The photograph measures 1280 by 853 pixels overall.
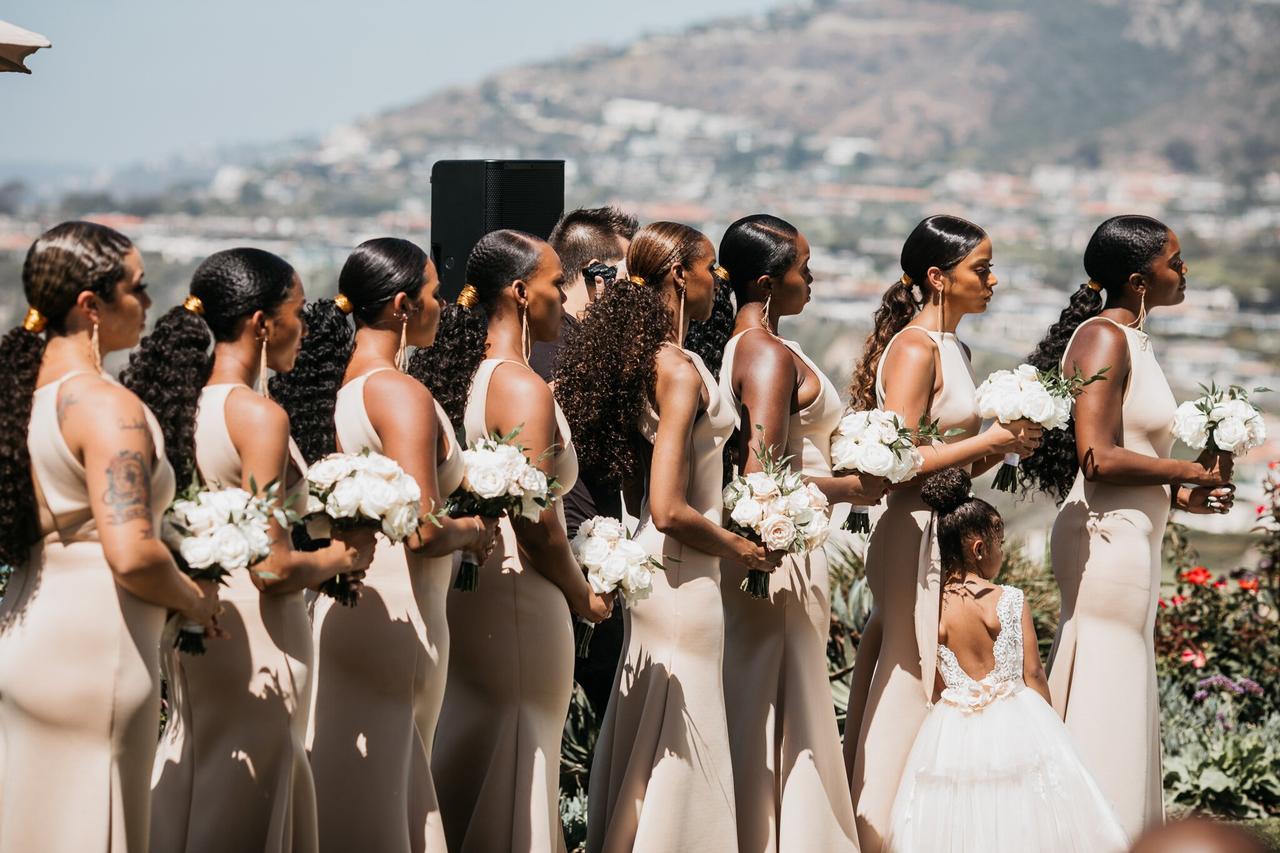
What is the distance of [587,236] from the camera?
6637 millimetres

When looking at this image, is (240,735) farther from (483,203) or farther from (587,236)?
(483,203)

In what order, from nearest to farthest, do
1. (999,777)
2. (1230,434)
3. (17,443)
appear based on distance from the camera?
1. (17,443)
2. (999,777)
3. (1230,434)

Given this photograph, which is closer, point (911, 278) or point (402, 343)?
point (402, 343)

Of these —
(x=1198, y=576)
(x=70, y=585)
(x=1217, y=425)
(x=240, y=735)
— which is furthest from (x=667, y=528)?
(x=1198, y=576)

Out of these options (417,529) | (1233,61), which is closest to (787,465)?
(417,529)

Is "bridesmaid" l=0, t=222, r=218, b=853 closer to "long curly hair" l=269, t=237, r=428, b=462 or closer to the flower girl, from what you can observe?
"long curly hair" l=269, t=237, r=428, b=462

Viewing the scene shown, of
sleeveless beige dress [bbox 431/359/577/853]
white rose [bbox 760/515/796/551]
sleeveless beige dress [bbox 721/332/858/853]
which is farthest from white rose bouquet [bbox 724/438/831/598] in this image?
sleeveless beige dress [bbox 431/359/577/853]

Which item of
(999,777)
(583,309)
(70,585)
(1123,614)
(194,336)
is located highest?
(194,336)

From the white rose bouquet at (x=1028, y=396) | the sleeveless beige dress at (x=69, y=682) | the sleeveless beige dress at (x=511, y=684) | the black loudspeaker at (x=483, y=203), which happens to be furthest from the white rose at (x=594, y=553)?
the black loudspeaker at (x=483, y=203)

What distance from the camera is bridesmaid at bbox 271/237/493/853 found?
4617 millimetres

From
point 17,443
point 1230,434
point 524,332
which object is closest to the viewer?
point 17,443

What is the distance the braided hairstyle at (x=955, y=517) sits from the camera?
584cm

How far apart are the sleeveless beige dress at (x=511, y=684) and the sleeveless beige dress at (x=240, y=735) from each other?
78 centimetres

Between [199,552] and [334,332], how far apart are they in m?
1.20
